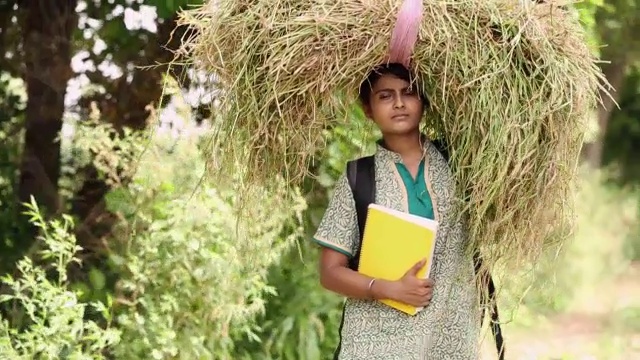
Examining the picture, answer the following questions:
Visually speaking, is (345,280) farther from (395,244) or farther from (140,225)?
(140,225)

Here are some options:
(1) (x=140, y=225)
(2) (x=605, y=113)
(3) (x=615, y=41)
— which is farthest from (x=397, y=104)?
(2) (x=605, y=113)

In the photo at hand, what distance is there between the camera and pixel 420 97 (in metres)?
2.06

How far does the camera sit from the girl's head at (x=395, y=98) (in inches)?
79.9

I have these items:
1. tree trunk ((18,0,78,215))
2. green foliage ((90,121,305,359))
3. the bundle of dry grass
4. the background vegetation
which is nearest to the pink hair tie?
the bundle of dry grass

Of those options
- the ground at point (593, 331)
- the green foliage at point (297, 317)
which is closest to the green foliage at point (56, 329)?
the green foliage at point (297, 317)

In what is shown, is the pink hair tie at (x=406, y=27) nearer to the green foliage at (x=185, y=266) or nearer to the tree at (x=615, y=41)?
the green foliage at (x=185, y=266)

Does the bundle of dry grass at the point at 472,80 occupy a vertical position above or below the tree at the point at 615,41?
below

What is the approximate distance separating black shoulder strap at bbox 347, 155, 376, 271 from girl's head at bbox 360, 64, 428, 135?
10 cm

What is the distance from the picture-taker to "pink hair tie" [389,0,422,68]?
75.3 inches

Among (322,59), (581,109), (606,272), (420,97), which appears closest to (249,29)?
(322,59)

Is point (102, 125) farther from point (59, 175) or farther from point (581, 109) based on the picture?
point (581, 109)

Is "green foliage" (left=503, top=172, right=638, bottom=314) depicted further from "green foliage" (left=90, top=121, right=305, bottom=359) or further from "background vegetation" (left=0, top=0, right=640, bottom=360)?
"green foliage" (left=90, top=121, right=305, bottom=359)

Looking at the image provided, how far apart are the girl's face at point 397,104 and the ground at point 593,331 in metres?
2.66

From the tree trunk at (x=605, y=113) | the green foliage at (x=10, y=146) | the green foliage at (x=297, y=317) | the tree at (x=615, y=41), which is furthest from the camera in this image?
the tree trunk at (x=605, y=113)
